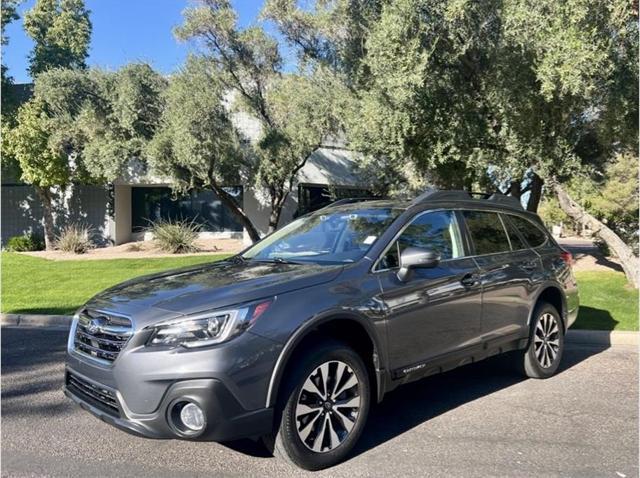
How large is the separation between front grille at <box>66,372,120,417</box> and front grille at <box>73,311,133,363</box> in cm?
18

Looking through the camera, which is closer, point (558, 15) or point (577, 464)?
point (577, 464)

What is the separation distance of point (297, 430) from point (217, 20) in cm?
1429

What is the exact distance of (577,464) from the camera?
12.5ft

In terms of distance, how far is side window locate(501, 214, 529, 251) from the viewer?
5.54 m

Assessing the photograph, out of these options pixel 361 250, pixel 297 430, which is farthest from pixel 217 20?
pixel 297 430

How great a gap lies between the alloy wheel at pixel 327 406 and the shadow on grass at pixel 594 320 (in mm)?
5025

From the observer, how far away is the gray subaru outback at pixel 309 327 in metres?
3.23

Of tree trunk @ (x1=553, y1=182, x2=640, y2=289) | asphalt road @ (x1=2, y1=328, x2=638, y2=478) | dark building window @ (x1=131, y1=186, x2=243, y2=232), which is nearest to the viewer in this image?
asphalt road @ (x1=2, y1=328, x2=638, y2=478)

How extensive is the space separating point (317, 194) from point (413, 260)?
1962 cm

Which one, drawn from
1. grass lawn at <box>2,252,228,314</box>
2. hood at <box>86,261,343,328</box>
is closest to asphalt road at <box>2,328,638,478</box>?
hood at <box>86,261,343,328</box>

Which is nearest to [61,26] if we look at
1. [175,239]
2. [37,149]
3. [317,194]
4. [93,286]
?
[37,149]

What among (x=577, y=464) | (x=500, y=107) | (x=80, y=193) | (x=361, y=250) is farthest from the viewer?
(x=80, y=193)

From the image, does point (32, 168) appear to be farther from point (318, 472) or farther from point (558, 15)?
point (318, 472)

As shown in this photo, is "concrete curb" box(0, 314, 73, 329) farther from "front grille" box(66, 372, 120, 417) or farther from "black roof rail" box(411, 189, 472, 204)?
"black roof rail" box(411, 189, 472, 204)
